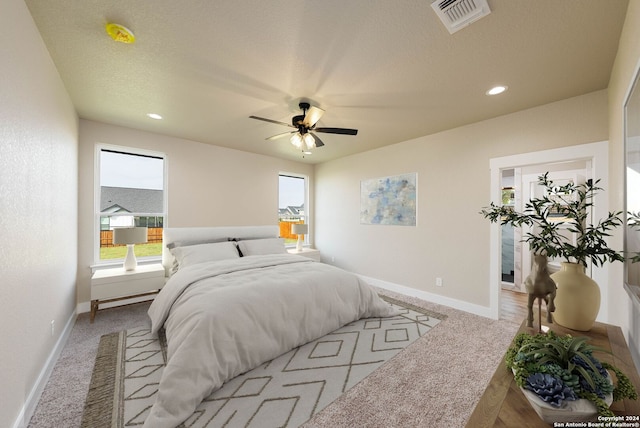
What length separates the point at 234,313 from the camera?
2074 mm

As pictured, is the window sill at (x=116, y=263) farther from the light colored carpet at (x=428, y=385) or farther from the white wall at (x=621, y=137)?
the white wall at (x=621, y=137)

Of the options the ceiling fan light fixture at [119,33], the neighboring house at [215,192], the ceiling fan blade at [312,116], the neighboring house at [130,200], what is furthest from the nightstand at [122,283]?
the ceiling fan blade at [312,116]

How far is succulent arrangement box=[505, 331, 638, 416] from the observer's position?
0.74m

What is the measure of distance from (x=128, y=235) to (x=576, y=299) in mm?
4310

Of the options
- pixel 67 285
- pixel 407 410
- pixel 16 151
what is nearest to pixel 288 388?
pixel 407 410

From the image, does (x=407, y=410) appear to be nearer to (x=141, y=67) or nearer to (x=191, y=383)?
(x=191, y=383)

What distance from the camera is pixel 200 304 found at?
2.08 meters

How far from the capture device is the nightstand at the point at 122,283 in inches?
119

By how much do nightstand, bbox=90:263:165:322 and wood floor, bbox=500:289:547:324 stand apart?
4667 millimetres

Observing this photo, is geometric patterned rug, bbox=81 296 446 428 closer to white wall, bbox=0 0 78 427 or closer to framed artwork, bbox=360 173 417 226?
white wall, bbox=0 0 78 427

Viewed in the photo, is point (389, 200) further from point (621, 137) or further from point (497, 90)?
point (621, 137)

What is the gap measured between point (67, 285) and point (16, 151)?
203cm

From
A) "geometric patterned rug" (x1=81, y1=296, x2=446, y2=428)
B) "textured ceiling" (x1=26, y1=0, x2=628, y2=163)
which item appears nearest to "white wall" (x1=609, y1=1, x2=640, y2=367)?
"textured ceiling" (x1=26, y1=0, x2=628, y2=163)

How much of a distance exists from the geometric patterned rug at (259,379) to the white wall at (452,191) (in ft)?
3.81
